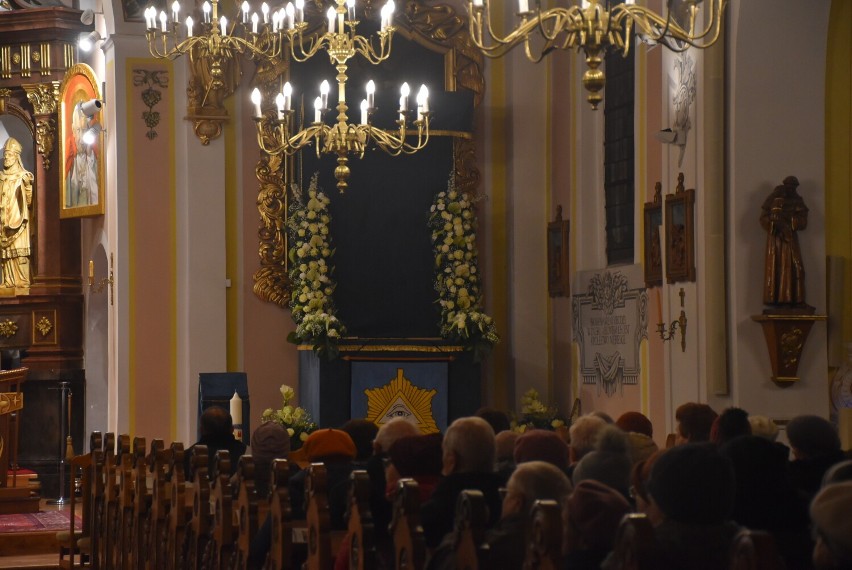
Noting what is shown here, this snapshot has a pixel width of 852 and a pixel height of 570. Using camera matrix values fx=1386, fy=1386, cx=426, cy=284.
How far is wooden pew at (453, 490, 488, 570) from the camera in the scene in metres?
3.33

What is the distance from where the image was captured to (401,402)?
12.3 m

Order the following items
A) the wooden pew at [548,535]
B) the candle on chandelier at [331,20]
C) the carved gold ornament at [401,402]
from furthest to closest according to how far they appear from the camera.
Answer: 1. the carved gold ornament at [401,402]
2. the candle on chandelier at [331,20]
3. the wooden pew at [548,535]

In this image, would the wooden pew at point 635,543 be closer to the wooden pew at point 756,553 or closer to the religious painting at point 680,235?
the wooden pew at point 756,553

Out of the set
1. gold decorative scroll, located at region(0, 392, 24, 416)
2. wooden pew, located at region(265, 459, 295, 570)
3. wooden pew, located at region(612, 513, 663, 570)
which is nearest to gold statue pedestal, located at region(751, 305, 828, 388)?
wooden pew, located at region(265, 459, 295, 570)

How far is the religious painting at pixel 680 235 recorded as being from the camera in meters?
9.98

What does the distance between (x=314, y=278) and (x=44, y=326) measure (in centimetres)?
407

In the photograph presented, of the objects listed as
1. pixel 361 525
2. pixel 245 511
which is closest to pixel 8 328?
pixel 245 511

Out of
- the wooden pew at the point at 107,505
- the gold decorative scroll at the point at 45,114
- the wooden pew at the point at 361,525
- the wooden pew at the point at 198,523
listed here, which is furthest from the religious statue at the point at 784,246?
the gold decorative scroll at the point at 45,114

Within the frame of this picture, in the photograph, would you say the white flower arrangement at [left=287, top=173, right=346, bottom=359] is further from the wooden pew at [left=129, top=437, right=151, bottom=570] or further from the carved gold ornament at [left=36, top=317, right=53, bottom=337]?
the wooden pew at [left=129, top=437, right=151, bottom=570]

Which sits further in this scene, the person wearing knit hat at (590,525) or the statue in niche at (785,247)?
the statue in niche at (785,247)

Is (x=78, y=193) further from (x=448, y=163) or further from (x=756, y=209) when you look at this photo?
(x=756, y=209)

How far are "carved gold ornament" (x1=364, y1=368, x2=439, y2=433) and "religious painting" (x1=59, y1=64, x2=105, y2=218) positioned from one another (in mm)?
3474

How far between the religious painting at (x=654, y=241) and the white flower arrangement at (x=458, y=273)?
1.95 m

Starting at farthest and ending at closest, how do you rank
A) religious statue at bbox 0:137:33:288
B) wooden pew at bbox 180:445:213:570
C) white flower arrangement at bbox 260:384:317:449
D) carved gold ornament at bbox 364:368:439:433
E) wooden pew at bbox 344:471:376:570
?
religious statue at bbox 0:137:33:288 < carved gold ornament at bbox 364:368:439:433 < white flower arrangement at bbox 260:384:317:449 < wooden pew at bbox 180:445:213:570 < wooden pew at bbox 344:471:376:570
